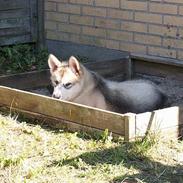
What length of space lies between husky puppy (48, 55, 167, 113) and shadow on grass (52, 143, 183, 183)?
104cm

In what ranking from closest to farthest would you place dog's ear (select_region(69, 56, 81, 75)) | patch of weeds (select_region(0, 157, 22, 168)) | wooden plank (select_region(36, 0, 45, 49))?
patch of weeds (select_region(0, 157, 22, 168)), dog's ear (select_region(69, 56, 81, 75)), wooden plank (select_region(36, 0, 45, 49))

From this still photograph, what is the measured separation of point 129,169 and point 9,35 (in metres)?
4.97

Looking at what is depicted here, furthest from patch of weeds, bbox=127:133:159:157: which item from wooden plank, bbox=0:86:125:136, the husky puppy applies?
the husky puppy

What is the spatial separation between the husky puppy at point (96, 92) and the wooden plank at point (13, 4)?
294 centimetres

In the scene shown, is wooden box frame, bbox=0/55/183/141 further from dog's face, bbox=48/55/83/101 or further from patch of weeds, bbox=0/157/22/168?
patch of weeds, bbox=0/157/22/168

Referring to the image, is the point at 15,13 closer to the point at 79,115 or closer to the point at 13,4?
the point at 13,4

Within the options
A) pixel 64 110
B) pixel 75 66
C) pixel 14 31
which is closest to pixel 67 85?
pixel 75 66

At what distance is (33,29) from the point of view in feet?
31.8

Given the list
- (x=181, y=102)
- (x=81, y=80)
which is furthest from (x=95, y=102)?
(x=181, y=102)

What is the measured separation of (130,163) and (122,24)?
11.7 feet

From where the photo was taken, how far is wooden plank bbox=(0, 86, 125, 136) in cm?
575

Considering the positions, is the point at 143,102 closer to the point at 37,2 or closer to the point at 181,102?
the point at 181,102

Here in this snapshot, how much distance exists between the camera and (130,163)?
5.25m

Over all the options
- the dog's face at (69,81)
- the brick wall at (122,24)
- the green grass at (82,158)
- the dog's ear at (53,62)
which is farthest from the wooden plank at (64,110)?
the brick wall at (122,24)
